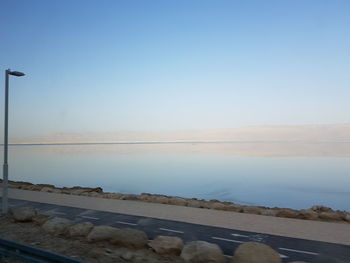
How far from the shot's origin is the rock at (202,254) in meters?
7.82

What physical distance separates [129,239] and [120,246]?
0.37m

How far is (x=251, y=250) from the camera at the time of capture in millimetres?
7629

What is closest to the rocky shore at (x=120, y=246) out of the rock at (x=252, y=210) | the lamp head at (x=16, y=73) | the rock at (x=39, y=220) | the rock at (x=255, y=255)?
the rock at (x=255, y=255)

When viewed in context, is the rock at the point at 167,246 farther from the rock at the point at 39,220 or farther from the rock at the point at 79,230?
the rock at the point at 39,220

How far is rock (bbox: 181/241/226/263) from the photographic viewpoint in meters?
7.82

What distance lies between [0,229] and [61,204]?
5616 millimetres

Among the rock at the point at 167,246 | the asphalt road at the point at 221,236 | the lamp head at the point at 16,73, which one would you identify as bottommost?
the asphalt road at the point at 221,236

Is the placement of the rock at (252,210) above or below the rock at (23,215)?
below

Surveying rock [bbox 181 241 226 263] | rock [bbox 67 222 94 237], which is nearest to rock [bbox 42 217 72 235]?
rock [bbox 67 222 94 237]

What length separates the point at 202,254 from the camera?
Answer: 7.93 meters

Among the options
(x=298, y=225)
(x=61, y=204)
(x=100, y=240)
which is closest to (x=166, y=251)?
(x=100, y=240)

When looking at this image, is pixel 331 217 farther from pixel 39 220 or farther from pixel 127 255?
pixel 39 220

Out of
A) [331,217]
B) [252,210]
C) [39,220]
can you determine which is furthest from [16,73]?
A: [331,217]

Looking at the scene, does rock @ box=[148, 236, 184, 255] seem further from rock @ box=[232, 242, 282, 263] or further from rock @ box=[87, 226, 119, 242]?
rock @ box=[232, 242, 282, 263]
